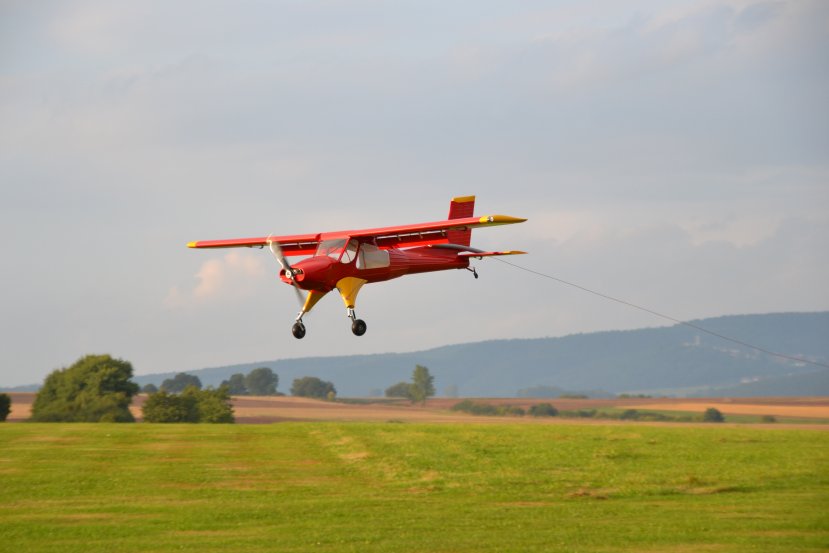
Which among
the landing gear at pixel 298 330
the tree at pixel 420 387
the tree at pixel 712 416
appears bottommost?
the landing gear at pixel 298 330

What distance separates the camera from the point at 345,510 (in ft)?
180

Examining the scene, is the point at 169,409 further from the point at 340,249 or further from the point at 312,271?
the point at 312,271

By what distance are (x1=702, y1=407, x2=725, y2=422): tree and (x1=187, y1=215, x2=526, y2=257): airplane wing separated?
127 metres

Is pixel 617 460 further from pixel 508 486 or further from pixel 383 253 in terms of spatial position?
pixel 383 253

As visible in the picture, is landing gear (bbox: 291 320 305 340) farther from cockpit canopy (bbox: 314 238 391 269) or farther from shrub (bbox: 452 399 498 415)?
→ shrub (bbox: 452 399 498 415)

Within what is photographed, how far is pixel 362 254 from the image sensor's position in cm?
2798

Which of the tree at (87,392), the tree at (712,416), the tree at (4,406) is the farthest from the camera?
the tree at (712,416)

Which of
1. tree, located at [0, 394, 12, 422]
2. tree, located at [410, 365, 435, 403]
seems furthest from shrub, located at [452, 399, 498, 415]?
tree, located at [0, 394, 12, 422]

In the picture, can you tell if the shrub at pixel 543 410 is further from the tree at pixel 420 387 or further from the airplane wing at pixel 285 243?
the airplane wing at pixel 285 243

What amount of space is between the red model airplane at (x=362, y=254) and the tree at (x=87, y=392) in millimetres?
85171

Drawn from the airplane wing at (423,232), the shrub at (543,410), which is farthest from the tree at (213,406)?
the airplane wing at (423,232)

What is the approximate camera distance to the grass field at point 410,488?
47938 mm

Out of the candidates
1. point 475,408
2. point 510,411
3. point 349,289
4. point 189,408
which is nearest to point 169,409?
point 189,408

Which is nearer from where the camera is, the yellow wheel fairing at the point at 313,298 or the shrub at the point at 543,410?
the yellow wheel fairing at the point at 313,298
